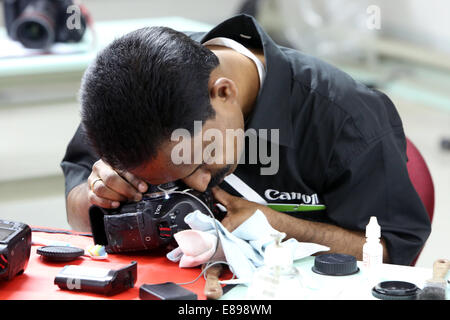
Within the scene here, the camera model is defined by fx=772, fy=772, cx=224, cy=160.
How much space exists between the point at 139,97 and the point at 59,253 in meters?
0.32

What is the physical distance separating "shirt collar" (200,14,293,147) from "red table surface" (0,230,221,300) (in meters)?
0.31

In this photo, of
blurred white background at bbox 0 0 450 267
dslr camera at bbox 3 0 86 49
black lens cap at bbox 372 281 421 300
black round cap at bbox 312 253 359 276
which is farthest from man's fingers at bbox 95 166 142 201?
blurred white background at bbox 0 0 450 267

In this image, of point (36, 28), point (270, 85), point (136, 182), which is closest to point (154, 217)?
point (136, 182)

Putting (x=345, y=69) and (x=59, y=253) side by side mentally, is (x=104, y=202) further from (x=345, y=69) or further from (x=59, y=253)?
(x=345, y=69)

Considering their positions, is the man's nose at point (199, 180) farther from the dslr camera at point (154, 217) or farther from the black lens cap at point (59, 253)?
the black lens cap at point (59, 253)

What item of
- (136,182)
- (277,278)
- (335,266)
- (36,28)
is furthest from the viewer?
(36,28)

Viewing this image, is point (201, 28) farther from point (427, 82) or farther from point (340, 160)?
point (427, 82)

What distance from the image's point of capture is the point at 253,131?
1.41m

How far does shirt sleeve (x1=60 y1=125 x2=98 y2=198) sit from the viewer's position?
1598mm

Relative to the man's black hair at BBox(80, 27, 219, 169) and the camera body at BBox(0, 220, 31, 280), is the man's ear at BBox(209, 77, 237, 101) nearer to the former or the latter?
the man's black hair at BBox(80, 27, 219, 169)

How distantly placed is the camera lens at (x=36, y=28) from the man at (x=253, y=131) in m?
1.47

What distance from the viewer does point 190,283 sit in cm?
119

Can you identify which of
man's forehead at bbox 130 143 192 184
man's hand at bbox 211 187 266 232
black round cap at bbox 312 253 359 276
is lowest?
black round cap at bbox 312 253 359 276

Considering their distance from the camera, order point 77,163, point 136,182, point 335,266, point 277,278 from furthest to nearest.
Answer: point 77,163
point 136,182
point 335,266
point 277,278
